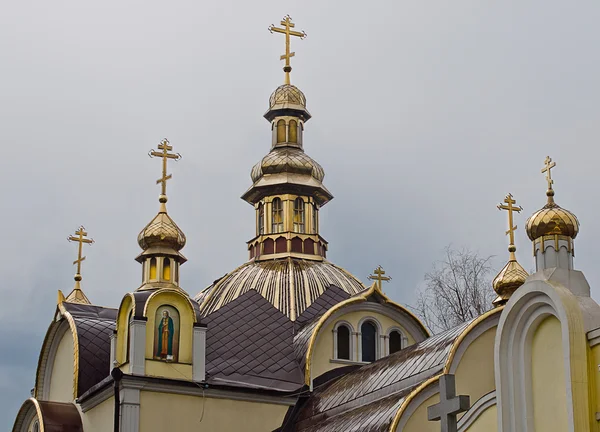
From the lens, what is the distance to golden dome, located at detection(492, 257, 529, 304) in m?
20.5

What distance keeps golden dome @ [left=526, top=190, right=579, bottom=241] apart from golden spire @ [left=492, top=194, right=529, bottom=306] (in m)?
8.73

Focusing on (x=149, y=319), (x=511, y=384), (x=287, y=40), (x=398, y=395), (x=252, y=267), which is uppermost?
(x=287, y=40)

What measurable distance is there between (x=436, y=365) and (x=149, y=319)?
4694mm

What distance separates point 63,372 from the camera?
21438 millimetres

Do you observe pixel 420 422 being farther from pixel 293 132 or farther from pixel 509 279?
pixel 293 132

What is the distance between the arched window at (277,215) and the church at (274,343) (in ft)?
0.08

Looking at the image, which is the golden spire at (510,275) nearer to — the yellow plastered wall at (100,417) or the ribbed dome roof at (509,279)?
the ribbed dome roof at (509,279)

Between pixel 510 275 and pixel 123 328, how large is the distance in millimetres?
6170

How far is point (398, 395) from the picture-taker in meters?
16.1

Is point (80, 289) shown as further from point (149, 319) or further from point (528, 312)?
point (528, 312)

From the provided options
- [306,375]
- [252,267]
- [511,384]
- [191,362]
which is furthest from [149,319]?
[511,384]

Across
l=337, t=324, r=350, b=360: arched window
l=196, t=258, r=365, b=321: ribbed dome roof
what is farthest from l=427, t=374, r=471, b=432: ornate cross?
l=196, t=258, r=365, b=321: ribbed dome roof

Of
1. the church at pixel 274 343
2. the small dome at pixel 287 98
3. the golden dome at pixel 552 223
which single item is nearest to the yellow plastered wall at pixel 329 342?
the church at pixel 274 343

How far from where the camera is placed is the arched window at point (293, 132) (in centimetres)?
2486
